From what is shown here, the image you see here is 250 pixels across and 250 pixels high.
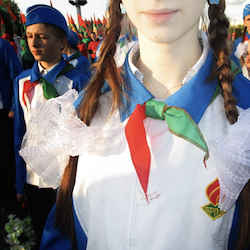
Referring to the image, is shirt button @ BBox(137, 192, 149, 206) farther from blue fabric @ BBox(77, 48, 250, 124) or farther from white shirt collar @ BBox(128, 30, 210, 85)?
white shirt collar @ BBox(128, 30, 210, 85)

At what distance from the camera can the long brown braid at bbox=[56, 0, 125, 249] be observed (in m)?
0.92

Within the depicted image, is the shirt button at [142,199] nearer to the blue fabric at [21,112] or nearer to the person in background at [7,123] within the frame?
the blue fabric at [21,112]

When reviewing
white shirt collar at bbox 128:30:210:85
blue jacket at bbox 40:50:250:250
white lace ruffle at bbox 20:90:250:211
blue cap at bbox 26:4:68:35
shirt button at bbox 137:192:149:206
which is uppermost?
blue cap at bbox 26:4:68:35

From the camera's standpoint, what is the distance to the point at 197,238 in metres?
0.77

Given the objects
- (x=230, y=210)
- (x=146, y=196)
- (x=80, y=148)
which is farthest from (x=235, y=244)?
(x=80, y=148)

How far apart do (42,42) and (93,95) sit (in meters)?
1.41

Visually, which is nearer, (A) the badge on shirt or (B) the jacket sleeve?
(A) the badge on shirt

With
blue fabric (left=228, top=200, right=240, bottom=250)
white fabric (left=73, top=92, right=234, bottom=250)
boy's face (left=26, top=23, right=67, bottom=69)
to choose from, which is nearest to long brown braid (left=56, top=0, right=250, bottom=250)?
white fabric (left=73, top=92, right=234, bottom=250)

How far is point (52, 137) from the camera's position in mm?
887

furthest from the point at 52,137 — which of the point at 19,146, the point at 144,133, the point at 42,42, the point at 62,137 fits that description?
the point at 42,42

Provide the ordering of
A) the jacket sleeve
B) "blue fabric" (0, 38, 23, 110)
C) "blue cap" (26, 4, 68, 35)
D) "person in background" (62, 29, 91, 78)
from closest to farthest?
the jacket sleeve
"blue cap" (26, 4, 68, 35)
"blue fabric" (0, 38, 23, 110)
"person in background" (62, 29, 91, 78)

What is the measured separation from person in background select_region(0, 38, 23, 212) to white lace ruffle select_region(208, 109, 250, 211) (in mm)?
2499

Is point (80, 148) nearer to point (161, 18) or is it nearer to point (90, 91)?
point (90, 91)

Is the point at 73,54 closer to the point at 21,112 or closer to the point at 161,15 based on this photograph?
the point at 21,112
